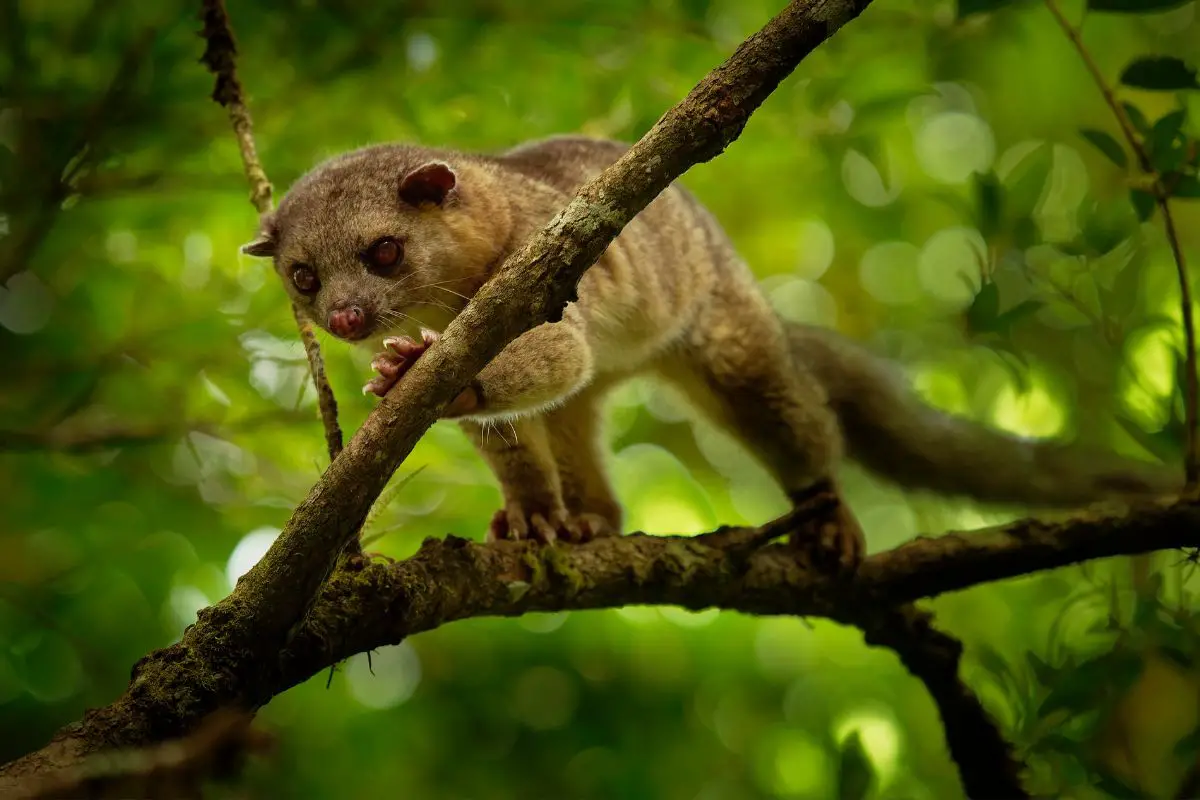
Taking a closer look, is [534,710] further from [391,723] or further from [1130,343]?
[1130,343]

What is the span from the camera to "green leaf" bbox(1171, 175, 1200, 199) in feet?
11.5

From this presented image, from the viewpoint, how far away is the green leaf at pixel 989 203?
4.06 metres

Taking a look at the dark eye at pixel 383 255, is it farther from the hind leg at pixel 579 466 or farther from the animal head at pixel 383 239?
the hind leg at pixel 579 466

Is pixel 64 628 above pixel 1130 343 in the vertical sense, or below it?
above

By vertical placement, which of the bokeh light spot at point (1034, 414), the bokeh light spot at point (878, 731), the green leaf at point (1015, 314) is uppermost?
the green leaf at point (1015, 314)

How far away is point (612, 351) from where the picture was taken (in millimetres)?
4953

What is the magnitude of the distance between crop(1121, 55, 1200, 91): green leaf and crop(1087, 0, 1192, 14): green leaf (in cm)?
19

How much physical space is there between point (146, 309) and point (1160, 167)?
12.5 feet

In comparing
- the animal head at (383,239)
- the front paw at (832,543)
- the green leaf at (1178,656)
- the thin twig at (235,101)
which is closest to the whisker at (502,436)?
the animal head at (383,239)

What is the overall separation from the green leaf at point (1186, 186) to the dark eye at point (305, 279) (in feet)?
10.2

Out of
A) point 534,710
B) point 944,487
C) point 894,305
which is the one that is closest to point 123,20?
point 534,710

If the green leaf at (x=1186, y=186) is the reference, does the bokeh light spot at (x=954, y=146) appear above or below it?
above

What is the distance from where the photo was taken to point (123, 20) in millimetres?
3844

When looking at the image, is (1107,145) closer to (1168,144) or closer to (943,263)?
(1168,144)
